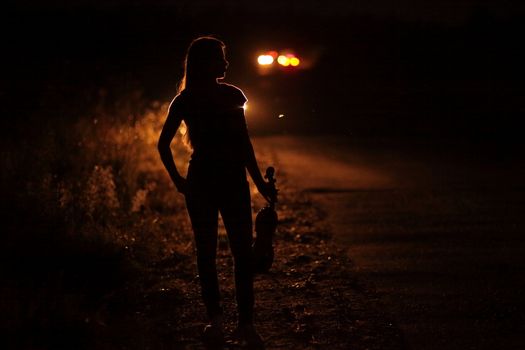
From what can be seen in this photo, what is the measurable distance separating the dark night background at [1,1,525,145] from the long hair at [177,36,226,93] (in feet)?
16.8

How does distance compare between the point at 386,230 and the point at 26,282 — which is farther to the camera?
the point at 386,230

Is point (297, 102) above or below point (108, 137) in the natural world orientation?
above

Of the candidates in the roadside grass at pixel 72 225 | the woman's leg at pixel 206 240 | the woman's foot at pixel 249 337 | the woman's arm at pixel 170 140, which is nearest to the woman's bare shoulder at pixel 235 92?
the woman's arm at pixel 170 140

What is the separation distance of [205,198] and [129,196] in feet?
18.2

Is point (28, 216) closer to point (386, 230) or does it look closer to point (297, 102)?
point (386, 230)

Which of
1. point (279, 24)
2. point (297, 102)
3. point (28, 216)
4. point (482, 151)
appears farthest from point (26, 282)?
point (279, 24)

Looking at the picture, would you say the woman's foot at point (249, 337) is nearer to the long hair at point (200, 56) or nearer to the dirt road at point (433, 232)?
the dirt road at point (433, 232)

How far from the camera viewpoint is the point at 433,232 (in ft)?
29.9

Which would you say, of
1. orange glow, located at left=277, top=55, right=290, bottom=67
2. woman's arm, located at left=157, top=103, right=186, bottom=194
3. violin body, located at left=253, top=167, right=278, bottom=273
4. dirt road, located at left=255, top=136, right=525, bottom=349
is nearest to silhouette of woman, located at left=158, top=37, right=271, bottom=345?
woman's arm, located at left=157, top=103, right=186, bottom=194

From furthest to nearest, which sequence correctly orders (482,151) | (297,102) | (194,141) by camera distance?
(297,102) < (482,151) < (194,141)

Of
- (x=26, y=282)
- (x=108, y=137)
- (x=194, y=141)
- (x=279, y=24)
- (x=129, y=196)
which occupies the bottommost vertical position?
(x=26, y=282)

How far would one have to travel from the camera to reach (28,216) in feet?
26.5

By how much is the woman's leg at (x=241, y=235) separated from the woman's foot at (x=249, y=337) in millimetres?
42

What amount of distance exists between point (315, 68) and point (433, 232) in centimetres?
1747
